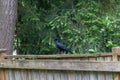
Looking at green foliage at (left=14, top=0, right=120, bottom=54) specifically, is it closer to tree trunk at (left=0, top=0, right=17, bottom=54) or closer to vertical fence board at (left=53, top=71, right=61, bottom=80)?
tree trunk at (left=0, top=0, right=17, bottom=54)

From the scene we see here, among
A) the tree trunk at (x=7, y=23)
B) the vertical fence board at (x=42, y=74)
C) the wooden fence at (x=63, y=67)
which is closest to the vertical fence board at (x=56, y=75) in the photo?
the wooden fence at (x=63, y=67)

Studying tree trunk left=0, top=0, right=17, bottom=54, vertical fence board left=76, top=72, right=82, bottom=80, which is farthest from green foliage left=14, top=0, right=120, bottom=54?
vertical fence board left=76, top=72, right=82, bottom=80

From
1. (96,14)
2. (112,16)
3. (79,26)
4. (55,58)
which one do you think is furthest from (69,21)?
(55,58)

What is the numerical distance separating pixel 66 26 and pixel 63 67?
2580mm

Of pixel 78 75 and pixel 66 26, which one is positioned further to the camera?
pixel 66 26

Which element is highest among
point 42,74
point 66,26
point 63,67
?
point 66,26

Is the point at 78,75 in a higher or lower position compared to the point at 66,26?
lower

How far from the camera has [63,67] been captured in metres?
2.74

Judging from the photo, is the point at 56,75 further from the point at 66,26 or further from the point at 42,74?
the point at 66,26

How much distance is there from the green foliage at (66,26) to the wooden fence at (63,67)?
65.6 inches

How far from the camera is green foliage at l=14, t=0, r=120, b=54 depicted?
4844mm

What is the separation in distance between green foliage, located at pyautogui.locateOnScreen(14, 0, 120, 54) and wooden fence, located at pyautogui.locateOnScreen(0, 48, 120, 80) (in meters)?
1.67

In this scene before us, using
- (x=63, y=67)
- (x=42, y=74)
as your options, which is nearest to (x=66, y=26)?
(x=42, y=74)

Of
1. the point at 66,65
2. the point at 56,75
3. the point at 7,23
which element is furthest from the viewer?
the point at 7,23
